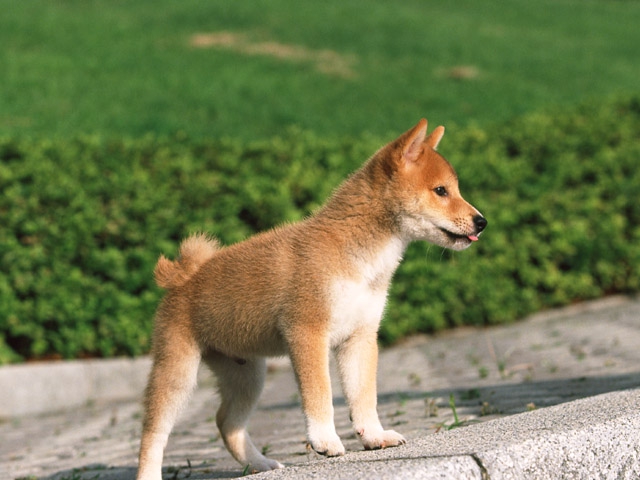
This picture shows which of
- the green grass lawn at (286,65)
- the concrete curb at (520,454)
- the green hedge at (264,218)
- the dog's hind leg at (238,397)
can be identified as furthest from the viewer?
the green grass lawn at (286,65)

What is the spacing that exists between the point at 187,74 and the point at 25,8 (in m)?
7.54

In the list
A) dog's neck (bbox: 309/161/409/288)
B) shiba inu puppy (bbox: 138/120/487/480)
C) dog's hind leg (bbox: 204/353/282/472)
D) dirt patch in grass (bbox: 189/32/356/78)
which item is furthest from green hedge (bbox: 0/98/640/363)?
dirt patch in grass (bbox: 189/32/356/78)

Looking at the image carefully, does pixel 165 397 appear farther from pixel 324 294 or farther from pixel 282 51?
pixel 282 51

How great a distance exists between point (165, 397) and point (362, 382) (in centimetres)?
93

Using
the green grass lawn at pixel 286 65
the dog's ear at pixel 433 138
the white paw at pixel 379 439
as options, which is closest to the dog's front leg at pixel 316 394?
the white paw at pixel 379 439

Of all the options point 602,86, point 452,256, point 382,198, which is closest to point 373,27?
point 602,86

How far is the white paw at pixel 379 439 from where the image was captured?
13.3ft

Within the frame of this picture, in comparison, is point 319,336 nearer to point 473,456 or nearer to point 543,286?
point 473,456

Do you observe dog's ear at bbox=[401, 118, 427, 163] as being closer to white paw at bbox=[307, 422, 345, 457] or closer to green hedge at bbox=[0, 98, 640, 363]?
white paw at bbox=[307, 422, 345, 457]

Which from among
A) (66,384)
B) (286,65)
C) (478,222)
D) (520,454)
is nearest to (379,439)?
(520,454)

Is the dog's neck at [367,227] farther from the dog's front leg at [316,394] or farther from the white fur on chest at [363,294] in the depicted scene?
the dog's front leg at [316,394]

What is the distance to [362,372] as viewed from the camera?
4.19 meters

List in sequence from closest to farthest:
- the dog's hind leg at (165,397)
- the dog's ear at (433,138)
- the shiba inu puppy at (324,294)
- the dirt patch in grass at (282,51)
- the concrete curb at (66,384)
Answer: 1. the shiba inu puppy at (324,294)
2. the dog's hind leg at (165,397)
3. the dog's ear at (433,138)
4. the concrete curb at (66,384)
5. the dirt patch in grass at (282,51)

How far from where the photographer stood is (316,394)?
12.8 feet
